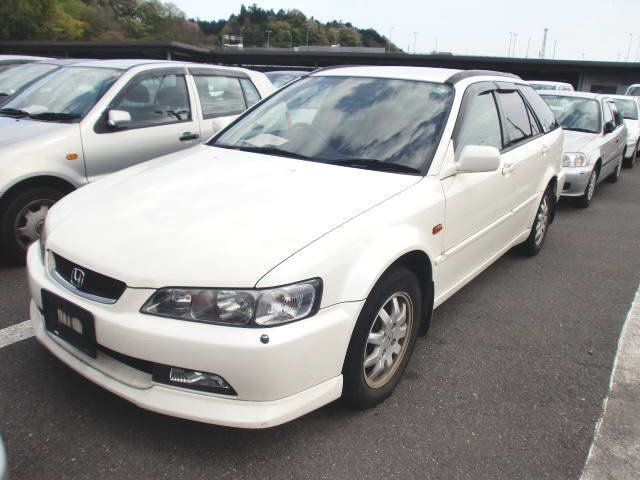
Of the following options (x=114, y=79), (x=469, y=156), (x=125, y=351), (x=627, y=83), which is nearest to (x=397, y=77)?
(x=469, y=156)

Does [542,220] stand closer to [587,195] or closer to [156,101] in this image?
[587,195]

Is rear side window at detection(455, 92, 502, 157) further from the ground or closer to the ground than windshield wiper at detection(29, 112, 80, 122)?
further from the ground

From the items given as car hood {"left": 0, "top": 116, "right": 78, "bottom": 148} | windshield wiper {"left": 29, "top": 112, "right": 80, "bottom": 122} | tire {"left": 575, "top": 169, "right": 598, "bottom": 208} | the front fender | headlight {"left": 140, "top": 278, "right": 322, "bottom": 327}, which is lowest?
tire {"left": 575, "top": 169, "right": 598, "bottom": 208}

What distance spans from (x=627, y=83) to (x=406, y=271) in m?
37.7

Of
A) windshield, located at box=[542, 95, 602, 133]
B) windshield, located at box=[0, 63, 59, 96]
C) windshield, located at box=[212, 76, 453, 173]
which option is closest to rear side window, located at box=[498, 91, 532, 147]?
windshield, located at box=[212, 76, 453, 173]

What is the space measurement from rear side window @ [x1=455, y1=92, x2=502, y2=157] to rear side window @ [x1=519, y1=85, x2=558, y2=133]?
109 cm

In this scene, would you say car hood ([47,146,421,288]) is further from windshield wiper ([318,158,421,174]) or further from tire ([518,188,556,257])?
tire ([518,188,556,257])

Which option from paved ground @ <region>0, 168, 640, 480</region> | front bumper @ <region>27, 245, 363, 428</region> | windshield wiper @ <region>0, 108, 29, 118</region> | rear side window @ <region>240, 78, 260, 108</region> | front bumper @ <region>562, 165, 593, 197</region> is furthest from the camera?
front bumper @ <region>562, 165, 593, 197</region>

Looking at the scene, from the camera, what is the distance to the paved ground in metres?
2.26

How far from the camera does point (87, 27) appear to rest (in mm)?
92625

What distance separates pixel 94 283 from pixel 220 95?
13.4 feet

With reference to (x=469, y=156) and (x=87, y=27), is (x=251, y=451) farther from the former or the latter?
(x=87, y=27)

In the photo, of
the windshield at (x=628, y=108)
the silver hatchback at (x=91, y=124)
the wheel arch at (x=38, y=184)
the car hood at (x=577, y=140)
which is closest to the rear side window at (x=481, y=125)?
the silver hatchback at (x=91, y=124)

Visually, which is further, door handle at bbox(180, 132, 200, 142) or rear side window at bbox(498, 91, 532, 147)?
door handle at bbox(180, 132, 200, 142)
